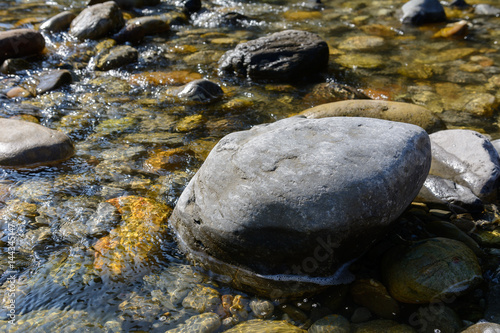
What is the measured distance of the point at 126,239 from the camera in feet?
10.8

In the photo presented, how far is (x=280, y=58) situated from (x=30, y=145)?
3689mm

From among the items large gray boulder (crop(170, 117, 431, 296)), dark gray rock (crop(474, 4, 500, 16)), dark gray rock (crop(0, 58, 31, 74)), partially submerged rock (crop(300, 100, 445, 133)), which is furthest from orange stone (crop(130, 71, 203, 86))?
dark gray rock (crop(474, 4, 500, 16))

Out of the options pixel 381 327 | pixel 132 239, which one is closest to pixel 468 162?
pixel 381 327

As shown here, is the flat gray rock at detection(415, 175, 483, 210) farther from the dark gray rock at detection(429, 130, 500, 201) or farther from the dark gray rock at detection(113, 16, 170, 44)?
the dark gray rock at detection(113, 16, 170, 44)

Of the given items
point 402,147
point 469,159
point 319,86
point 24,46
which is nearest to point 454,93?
point 319,86

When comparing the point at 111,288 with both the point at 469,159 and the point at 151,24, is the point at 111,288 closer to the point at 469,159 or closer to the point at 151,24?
the point at 469,159

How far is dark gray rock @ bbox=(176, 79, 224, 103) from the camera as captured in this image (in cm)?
571

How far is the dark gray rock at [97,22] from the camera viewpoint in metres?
7.84

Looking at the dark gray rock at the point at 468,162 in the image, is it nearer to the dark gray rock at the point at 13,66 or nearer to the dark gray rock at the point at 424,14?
the dark gray rock at the point at 424,14

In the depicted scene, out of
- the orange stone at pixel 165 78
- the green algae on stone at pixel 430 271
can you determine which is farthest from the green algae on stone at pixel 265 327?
the orange stone at pixel 165 78

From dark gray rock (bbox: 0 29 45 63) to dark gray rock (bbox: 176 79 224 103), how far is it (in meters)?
3.03

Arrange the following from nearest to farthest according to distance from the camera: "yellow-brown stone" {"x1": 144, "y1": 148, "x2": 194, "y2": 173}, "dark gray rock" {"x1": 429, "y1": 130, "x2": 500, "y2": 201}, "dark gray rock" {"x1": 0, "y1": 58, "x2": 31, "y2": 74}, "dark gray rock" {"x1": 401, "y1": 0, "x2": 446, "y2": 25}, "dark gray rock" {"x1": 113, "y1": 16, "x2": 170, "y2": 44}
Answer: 1. "dark gray rock" {"x1": 429, "y1": 130, "x2": 500, "y2": 201}
2. "yellow-brown stone" {"x1": 144, "y1": 148, "x2": 194, "y2": 173}
3. "dark gray rock" {"x1": 0, "y1": 58, "x2": 31, "y2": 74}
4. "dark gray rock" {"x1": 113, "y1": 16, "x2": 170, "y2": 44}
5. "dark gray rock" {"x1": 401, "y1": 0, "x2": 446, "y2": 25}

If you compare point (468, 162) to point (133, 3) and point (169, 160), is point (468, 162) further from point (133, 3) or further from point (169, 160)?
point (133, 3)

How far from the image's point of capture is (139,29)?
7953 millimetres
